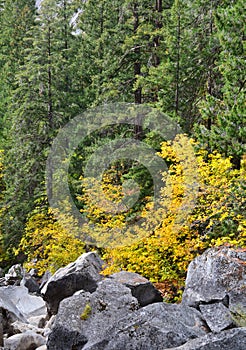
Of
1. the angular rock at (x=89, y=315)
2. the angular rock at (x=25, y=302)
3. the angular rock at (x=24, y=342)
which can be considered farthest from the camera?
the angular rock at (x=25, y=302)

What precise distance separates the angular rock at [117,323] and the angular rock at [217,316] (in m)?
0.15

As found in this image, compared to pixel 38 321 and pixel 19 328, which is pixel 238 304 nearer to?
pixel 19 328

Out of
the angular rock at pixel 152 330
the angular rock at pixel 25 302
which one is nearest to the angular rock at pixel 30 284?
the angular rock at pixel 25 302

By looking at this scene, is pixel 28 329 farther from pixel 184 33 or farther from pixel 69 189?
pixel 184 33

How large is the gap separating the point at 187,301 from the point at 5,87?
105 feet

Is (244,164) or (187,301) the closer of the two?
(187,301)

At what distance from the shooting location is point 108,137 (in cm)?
2184

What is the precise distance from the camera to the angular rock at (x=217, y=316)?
8156mm

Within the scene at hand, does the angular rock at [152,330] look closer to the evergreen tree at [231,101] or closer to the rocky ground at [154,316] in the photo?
the rocky ground at [154,316]

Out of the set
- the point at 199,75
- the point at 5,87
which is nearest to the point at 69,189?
the point at 199,75

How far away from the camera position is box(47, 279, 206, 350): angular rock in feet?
25.0

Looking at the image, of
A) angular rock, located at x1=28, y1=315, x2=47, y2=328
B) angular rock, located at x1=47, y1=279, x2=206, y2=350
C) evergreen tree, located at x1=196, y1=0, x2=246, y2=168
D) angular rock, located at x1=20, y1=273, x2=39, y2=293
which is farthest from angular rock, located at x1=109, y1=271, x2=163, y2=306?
angular rock, located at x1=20, y1=273, x2=39, y2=293

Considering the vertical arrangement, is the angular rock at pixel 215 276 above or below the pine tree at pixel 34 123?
below

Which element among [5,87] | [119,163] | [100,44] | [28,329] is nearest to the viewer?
[28,329]
